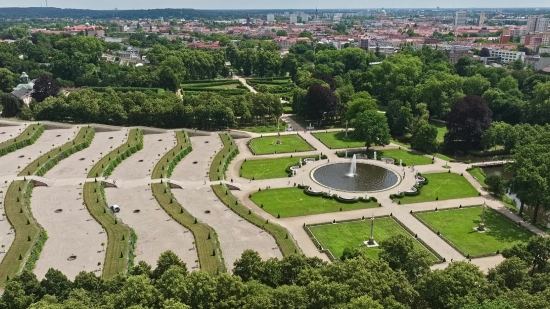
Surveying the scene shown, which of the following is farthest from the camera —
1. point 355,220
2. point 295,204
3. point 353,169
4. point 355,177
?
point 353,169

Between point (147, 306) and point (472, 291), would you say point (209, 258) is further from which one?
point (472, 291)

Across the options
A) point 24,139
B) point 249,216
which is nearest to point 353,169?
point 249,216

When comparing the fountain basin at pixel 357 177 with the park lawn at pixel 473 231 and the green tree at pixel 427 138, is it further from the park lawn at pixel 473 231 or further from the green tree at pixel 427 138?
the green tree at pixel 427 138

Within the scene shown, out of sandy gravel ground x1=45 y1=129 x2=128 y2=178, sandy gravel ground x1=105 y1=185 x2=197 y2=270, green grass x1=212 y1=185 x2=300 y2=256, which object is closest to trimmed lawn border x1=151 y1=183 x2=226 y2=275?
sandy gravel ground x1=105 y1=185 x2=197 y2=270

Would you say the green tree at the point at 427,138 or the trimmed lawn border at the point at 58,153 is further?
the green tree at the point at 427,138

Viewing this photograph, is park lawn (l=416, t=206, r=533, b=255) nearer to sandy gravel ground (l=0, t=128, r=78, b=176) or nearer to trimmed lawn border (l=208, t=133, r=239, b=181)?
trimmed lawn border (l=208, t=133, r=239, b=181)

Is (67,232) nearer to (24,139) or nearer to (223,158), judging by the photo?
(223,158)

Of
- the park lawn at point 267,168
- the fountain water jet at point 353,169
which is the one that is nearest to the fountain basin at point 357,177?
the fountain water jet at point 353,169
